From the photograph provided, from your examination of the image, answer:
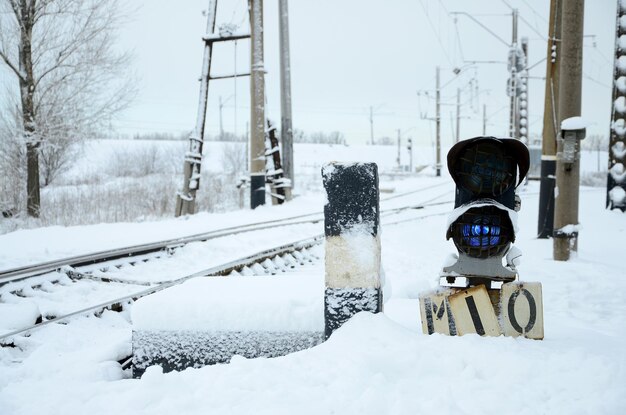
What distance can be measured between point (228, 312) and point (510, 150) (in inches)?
90.5

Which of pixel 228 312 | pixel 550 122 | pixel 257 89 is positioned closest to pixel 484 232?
pixel 228 312

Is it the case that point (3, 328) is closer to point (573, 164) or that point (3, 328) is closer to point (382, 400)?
point (382, 400)

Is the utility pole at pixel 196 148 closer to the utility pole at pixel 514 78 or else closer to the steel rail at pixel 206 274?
the steel rail at pixel 206 274

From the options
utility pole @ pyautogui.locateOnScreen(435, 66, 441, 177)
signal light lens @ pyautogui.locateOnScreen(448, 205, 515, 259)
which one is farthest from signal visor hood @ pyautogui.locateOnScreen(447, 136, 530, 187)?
utility pole @ pyautogui.locateOnScreen(435, 66, 441, 177)

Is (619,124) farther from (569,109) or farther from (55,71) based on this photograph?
(55,71)

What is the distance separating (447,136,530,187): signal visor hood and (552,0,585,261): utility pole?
210 inches

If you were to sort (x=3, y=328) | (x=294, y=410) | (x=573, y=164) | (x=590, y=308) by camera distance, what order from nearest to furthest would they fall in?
1. (x=294, y=410)
2. (x=3, y=328)
3. (x=590, y=308)
4. (x=573, y=164)

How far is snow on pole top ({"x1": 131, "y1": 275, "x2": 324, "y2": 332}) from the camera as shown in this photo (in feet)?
12.2

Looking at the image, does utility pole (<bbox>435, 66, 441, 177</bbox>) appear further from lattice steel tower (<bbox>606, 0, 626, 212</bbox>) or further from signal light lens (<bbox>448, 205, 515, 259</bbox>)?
signal light lens (<bbox>448, 205, 515, 259</bbox>)

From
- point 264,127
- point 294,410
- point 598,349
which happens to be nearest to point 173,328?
point 294,410

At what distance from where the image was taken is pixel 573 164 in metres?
8.16

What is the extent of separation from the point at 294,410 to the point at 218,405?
418mm

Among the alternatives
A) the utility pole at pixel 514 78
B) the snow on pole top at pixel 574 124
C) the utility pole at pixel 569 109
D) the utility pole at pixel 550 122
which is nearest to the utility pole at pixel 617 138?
the utility pole at pixel 550 122

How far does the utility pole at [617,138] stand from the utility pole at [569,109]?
6.27 m
